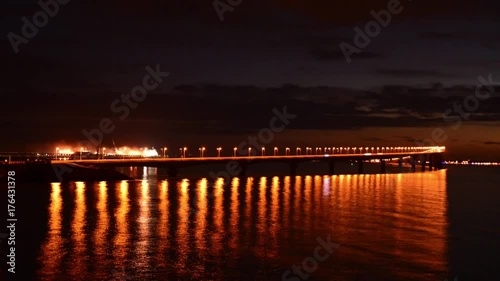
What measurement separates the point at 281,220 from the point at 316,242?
9.79 metres

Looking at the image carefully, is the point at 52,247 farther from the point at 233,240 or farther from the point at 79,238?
the point at 233,240

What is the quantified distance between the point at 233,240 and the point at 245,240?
0.66 metres

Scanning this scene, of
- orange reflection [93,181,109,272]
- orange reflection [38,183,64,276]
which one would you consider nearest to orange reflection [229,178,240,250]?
orange reflection [93,181,109,272]

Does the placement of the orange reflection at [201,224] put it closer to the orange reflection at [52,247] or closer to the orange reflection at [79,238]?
the orange reflection at [79,238]

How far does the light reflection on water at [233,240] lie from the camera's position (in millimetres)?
25750

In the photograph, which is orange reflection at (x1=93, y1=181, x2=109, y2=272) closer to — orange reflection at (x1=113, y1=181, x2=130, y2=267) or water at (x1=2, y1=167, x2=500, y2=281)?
water at (x1=2, y1=167, x2=500, y2=281)

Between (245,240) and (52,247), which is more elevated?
(52,247)

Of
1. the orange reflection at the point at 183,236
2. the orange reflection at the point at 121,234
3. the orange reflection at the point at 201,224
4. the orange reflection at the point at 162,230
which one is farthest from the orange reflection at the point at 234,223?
the orange reflection at the point at 121,234

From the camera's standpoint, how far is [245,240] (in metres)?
33.6

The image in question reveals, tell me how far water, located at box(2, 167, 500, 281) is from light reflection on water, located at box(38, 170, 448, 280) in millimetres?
52

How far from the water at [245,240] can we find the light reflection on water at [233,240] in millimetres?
52

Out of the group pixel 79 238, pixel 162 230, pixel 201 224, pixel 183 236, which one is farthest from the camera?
pixel 201 224

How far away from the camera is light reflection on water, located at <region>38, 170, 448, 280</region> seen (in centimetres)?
2575

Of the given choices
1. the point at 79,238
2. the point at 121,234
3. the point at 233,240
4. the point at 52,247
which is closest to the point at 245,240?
the point at 233,240
